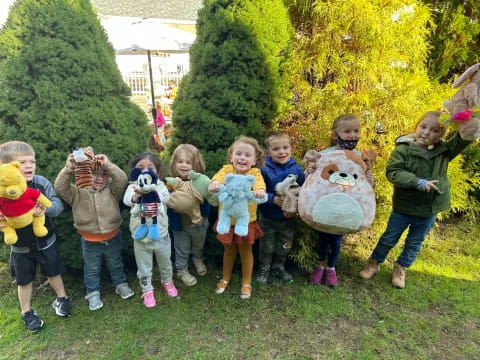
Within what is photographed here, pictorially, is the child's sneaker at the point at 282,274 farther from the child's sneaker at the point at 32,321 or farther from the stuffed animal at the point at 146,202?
the child's sneaker at the point at 32,321

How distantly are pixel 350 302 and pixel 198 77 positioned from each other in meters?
2.89

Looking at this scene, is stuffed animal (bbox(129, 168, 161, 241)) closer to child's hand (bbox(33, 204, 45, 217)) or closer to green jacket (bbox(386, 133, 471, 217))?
child's hand (bbox(33, 204, 45, 217))

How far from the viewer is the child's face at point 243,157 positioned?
10.3 ft

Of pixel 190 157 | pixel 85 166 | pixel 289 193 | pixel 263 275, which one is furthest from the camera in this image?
pixel 263 275

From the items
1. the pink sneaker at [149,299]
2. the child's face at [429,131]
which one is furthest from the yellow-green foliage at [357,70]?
the pink sneaker at [149,299]

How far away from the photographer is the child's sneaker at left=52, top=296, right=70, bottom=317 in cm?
325

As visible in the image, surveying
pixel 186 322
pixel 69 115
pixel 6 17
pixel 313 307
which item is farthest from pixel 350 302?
pixel 6 17

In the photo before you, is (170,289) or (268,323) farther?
(170,289)

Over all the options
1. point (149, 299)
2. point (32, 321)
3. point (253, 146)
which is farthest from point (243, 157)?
point (32, 321)

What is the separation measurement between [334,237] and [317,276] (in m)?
0.53

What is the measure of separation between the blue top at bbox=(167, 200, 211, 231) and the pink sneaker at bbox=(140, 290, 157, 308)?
0.68 metres

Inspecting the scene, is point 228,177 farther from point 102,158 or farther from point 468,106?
point 468,106

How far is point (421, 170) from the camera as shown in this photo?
331cm

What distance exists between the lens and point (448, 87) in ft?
15.5
